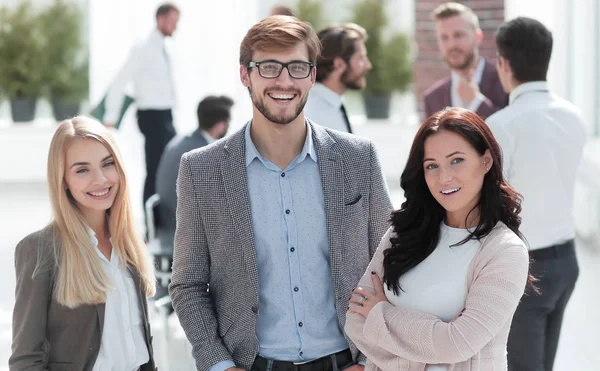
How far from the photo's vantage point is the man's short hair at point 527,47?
348 centimetres

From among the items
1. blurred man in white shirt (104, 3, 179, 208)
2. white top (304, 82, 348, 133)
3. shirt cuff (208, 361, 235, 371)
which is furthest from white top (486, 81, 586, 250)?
blurred man in white shirt (104, 3, 179, 208)

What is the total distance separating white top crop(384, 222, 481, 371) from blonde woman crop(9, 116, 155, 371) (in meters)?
0.73

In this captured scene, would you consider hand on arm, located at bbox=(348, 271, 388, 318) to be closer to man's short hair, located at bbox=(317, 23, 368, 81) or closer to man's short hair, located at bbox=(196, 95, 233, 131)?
man's short hair, located at bbox=(317, 23, 368, 81)

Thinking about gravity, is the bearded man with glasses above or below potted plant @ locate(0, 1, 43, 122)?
below

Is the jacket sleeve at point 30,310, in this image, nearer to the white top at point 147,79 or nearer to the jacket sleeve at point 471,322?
the jacket sleeve at point 471,322

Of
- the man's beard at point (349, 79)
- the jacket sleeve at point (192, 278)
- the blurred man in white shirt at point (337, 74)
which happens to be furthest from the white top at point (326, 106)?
the jacket sleeve at point (192, 278)

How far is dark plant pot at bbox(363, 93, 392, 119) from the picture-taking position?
10992 mm

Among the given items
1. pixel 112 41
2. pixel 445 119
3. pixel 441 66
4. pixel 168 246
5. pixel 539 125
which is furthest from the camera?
pixel 441 66

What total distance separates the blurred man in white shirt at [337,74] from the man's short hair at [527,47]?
1053mm

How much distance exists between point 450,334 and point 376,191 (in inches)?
21.2

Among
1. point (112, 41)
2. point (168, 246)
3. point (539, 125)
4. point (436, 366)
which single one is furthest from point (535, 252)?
point (112, 41)

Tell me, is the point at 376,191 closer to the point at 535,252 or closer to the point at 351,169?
the point at 351,169

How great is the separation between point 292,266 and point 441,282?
394 mm

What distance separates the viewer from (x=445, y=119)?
2.20m
